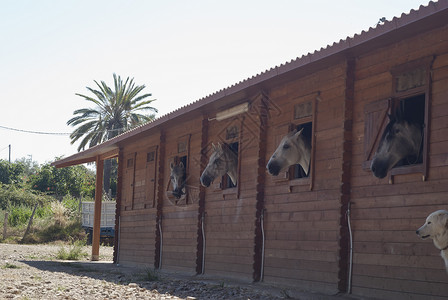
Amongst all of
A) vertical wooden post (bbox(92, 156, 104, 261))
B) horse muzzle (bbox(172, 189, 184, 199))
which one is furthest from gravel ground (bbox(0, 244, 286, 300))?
vertical wooden post (bbox(92, 156, 104, 261))

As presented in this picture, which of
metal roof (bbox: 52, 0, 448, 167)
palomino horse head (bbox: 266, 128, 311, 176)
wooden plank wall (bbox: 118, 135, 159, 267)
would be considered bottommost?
wooden plank wall (bbox: 118, 135, 159, 267)

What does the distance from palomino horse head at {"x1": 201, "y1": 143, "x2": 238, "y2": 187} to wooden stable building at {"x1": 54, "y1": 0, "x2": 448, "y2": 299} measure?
296mm

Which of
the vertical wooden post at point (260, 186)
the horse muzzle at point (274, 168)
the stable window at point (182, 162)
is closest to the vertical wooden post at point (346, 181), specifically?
the horse muzzle at point (274, 168)

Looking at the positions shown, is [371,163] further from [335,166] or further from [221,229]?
[221,229]

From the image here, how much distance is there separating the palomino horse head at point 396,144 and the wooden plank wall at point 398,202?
0.31 metres

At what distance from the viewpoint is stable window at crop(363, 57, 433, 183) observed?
300 inches

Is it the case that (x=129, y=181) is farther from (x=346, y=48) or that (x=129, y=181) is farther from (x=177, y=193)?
(x=346, y=48)

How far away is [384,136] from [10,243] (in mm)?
22604

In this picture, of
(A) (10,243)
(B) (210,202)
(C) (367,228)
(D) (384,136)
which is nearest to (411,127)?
(D) (384,136)

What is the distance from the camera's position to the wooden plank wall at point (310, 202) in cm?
926

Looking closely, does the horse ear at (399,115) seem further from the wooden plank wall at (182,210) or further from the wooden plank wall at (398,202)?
the wooden plank wall at (182,210)

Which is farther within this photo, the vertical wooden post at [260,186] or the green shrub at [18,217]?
the green shrub at [18,217]

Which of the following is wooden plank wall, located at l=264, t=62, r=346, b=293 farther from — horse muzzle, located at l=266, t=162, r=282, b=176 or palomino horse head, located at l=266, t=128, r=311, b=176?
horse muzzle, located at l=266, t=162, r=282, b=176

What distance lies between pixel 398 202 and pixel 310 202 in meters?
2.06
